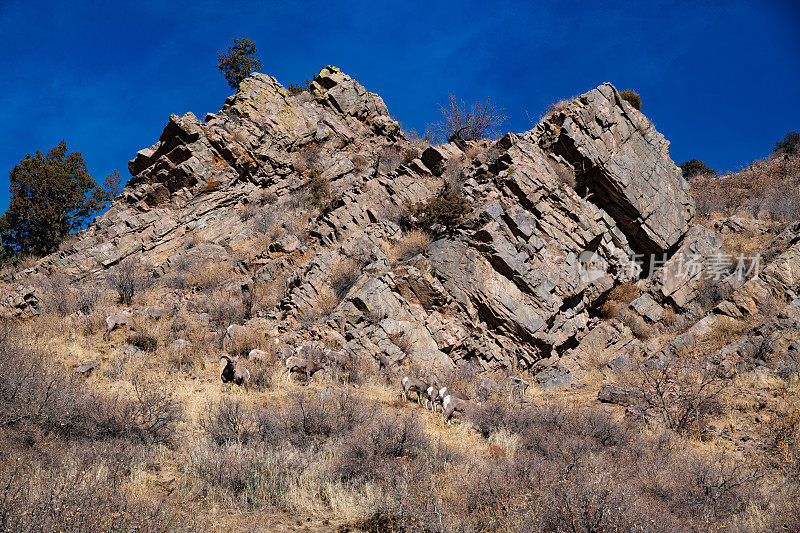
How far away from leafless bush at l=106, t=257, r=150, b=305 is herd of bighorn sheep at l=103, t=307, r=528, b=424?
2090 millimetres

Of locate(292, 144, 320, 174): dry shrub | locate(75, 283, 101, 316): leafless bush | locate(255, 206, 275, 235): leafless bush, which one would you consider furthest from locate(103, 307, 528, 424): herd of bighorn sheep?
locate(292, 144, 320, 174): dry shrub

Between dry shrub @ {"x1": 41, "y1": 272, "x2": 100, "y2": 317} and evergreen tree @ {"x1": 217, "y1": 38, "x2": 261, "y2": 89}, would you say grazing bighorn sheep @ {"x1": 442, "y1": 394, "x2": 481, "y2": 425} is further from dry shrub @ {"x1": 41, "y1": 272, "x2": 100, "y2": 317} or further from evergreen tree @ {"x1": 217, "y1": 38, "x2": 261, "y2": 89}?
evergreen tree @ {"x1": 217, "y1": 38, "x2": 261, "y2": 89}

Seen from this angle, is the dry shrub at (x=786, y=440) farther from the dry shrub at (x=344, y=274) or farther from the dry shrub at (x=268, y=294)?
the dry shrub at (x=268, y=294)

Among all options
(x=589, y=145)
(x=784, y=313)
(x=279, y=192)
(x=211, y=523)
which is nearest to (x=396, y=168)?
(x=279, y=192)

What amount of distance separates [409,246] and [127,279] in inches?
345

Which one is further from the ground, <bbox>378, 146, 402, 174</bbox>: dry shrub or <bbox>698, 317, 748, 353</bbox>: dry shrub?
<bbox>378, 146, 402, 174</bbox>: dry shrub

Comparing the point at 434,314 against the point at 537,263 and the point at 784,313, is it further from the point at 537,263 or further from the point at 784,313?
the point at 784,313

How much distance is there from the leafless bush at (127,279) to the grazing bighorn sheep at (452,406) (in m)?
10.2

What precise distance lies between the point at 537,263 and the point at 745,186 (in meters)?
15.3

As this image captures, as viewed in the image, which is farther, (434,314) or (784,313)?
(434,314)

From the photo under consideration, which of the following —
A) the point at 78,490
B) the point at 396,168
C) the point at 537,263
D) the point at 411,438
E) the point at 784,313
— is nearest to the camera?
the point at 78,490

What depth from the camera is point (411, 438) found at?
6.73 metres

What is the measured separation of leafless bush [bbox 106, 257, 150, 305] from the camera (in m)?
14.2

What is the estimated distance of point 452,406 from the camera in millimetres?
9133
